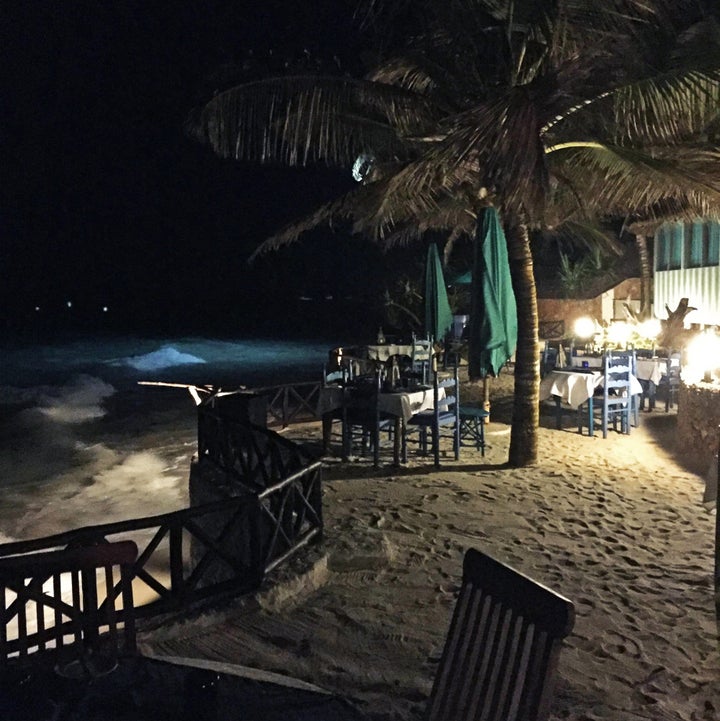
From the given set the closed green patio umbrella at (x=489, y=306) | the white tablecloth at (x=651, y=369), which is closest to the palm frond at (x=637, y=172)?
the closed green patio umbrella at (x=489, y=306)

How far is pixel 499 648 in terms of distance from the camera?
2184 millimetres

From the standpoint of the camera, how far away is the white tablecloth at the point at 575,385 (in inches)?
374

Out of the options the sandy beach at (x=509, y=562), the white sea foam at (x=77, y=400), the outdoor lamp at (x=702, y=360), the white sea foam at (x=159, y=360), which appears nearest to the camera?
the sandy beach at (x=509, y=562)

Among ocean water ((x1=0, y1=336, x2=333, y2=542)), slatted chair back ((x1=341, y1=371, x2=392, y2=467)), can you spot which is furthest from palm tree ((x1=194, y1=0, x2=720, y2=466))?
ocean water ((x1=0, y1=336, x2=333, y2=542))

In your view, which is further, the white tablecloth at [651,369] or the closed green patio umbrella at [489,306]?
the white tablecloth at [651,369]

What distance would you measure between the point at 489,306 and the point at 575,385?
2342 mm

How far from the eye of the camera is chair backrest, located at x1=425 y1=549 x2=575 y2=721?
203 centimetres

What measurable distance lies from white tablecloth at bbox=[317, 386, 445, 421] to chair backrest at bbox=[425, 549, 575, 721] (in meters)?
5.60

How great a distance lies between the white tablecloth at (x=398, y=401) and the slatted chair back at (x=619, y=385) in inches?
95.0

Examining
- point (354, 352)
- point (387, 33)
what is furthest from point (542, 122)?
point (354, 352)

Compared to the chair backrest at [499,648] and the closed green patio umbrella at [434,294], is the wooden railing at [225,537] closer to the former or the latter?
the chair backrest at [499,648]

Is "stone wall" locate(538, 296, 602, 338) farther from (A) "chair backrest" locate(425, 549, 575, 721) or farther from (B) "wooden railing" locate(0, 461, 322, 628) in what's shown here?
(A) "chair backrest" locate(425, 549, 575, 721)

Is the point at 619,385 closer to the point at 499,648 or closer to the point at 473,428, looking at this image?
the point at 473,428

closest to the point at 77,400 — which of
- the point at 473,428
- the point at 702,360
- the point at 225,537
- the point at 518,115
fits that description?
the point at 473,428
